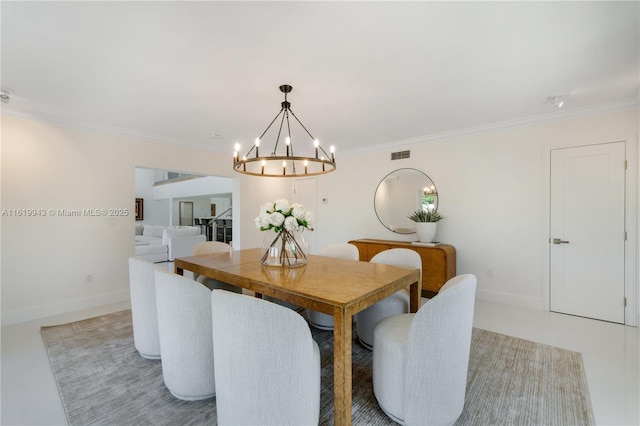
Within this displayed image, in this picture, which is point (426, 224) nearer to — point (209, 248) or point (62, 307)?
point (209, 248)

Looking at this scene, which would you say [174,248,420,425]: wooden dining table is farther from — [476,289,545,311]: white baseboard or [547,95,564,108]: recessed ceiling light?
[547,95,564,108]: recessed ceiling light

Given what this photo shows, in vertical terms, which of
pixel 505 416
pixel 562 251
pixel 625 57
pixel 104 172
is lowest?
pixel 505 416

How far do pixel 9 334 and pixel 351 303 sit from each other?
3.68m

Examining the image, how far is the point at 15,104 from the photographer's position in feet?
9.95

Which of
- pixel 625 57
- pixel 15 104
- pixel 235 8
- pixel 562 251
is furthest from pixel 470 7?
pixel 15 104

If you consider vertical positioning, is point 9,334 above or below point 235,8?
below

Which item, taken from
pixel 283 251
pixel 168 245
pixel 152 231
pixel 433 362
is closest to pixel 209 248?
pixel 283 251

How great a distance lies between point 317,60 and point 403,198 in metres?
2.97

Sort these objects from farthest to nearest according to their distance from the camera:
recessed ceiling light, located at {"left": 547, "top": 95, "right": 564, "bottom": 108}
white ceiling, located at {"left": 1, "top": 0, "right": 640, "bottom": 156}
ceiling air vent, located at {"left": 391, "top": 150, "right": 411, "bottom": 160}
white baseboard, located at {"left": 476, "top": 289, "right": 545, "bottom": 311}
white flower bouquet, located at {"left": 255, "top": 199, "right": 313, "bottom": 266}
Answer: ceiling air vent, located at {"left": 391, "top": 150, "right": 411, "bottom": 160} → white baseboard, located at {"left": 476, "top": 289, "right": 545, "bottom": 311} → recessed ceiling light, located at {"left": 547, "top": 95, "right": 564, "bottom": 108} → white flower bouquet, located at {"left": 255, "top": 199, "right": 313, "bottom": 266} → white ceiling, located at {"left": 1, "top": 0, "right": 640, "bottom": 156}

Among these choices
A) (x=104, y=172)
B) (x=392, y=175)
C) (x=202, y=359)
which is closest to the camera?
(x=202, y=359)

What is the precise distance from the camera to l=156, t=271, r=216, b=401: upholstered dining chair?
1762mm

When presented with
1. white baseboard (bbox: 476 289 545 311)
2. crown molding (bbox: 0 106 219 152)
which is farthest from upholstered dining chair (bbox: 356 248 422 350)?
crown molding (bbox: 0 106 219 152)

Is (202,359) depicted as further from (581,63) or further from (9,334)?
(581,63)

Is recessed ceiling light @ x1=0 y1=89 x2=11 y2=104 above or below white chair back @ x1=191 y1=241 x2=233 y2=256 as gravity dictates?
above
